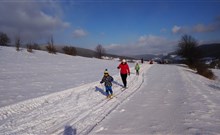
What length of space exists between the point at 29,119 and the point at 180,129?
5.00 m

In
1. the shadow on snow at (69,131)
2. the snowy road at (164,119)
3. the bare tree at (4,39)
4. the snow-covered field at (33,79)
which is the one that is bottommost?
the shadow on snow at (69,131)

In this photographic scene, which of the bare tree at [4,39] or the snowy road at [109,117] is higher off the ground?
the bare tree at [4,39]

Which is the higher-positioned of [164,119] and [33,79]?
[33,79]

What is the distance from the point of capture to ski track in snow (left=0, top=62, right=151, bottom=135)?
22.8 feet

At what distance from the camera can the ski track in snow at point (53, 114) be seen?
694 centimetres

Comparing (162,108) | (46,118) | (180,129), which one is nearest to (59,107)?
(46,118)

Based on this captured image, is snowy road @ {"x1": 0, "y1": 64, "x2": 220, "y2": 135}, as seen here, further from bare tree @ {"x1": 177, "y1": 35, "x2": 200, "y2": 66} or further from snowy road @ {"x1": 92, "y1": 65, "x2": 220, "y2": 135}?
bare tree @ {"x1": 177, "y1": 35, "x2": 200, "y2": 66}

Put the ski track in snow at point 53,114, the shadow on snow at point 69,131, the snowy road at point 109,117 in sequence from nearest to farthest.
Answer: the shadow on snow at point 69,131 < the snowy road at point 109,117 < the ski track in snow at point 53,114

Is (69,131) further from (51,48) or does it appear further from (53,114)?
(51,48)

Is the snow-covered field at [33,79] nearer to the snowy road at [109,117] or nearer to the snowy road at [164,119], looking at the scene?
the snowy road at [109,117]

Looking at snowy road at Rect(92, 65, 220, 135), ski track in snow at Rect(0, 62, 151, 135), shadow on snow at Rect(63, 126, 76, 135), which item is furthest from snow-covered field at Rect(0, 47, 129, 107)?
snowy road at Rect(92, 65, 220, 135)

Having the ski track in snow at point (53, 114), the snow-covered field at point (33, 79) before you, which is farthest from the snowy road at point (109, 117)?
the snow-covered field at point (33, 79)

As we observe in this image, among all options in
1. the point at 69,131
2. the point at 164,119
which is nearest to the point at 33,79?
the point at 69,131

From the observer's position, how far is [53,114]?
8.56 meters
